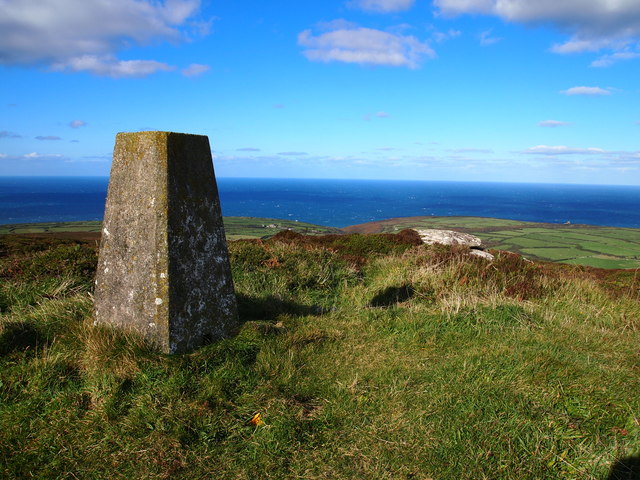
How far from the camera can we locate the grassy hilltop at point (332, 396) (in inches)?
124

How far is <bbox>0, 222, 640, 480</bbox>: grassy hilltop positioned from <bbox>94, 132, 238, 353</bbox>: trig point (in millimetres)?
347

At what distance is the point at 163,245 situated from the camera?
4578 mm

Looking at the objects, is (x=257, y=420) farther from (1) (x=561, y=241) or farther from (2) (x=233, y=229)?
(1) (x=561, y=241)

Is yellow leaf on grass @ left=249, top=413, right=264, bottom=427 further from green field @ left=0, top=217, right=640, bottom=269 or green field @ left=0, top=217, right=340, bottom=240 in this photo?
green field @ left=0, top=217, right=340, bottom=240

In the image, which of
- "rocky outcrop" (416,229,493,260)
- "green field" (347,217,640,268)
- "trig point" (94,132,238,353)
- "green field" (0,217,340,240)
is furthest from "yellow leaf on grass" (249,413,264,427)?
"green field" (0,217,340,240)

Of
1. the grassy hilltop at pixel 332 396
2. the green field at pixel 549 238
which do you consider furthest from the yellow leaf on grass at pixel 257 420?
the green field at pixel 549 238

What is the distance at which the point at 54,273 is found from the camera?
809 centimetres

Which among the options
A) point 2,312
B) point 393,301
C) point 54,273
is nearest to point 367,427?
point 393,301

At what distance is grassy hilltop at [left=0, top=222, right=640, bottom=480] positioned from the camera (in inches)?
→ 124

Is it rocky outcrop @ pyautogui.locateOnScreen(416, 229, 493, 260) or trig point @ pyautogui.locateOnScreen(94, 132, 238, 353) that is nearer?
trig point @ pyautogui.locateOnScreen(94, 132, 238, 353)

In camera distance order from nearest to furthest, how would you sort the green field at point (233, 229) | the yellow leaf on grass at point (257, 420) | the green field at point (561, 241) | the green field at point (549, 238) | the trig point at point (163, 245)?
the yellow leaf on grass at point (257, 420)
the trig point at point (163, 245)
the green field at point (561, 241)
the green field at point (549, 238)
the green field at point (233, 229)

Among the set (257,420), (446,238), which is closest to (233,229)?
(446,238)

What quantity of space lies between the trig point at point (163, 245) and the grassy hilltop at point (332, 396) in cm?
35

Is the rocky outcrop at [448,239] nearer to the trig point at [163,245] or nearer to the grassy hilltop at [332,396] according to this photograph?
the grassy hilltop at [332,396]
